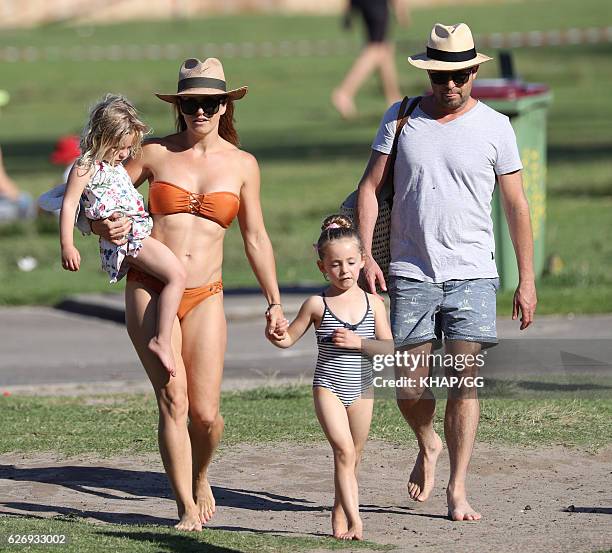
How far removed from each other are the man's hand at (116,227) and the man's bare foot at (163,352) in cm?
45

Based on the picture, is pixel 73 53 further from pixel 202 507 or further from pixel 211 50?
pixel 202 507

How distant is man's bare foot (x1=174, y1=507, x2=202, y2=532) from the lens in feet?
21.7

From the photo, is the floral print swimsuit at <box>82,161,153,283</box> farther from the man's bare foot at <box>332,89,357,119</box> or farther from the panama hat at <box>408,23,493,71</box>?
the man's bare foot at <box>332,89,357,119</box>

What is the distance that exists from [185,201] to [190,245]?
0.61 ft

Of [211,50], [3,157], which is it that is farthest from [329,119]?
[211,50]

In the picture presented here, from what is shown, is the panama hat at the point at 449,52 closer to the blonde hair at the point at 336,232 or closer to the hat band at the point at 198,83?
the blonde hair at the point at 336,232

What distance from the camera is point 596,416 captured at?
8836 mm

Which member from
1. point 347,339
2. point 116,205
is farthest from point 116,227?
point 347,339

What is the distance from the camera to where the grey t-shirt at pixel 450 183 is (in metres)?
6.81

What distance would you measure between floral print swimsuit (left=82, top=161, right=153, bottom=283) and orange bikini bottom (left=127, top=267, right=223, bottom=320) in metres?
0.06

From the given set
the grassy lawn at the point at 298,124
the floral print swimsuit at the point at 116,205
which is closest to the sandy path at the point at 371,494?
the floral print swimsuit at the point at 116,205

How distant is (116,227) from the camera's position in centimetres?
659

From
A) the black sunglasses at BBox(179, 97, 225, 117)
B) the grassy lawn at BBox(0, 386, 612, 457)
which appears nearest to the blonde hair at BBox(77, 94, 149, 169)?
the black sunglasses at BBox(179, 97, 225, 117)

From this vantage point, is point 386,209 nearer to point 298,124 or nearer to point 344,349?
point 344,349
